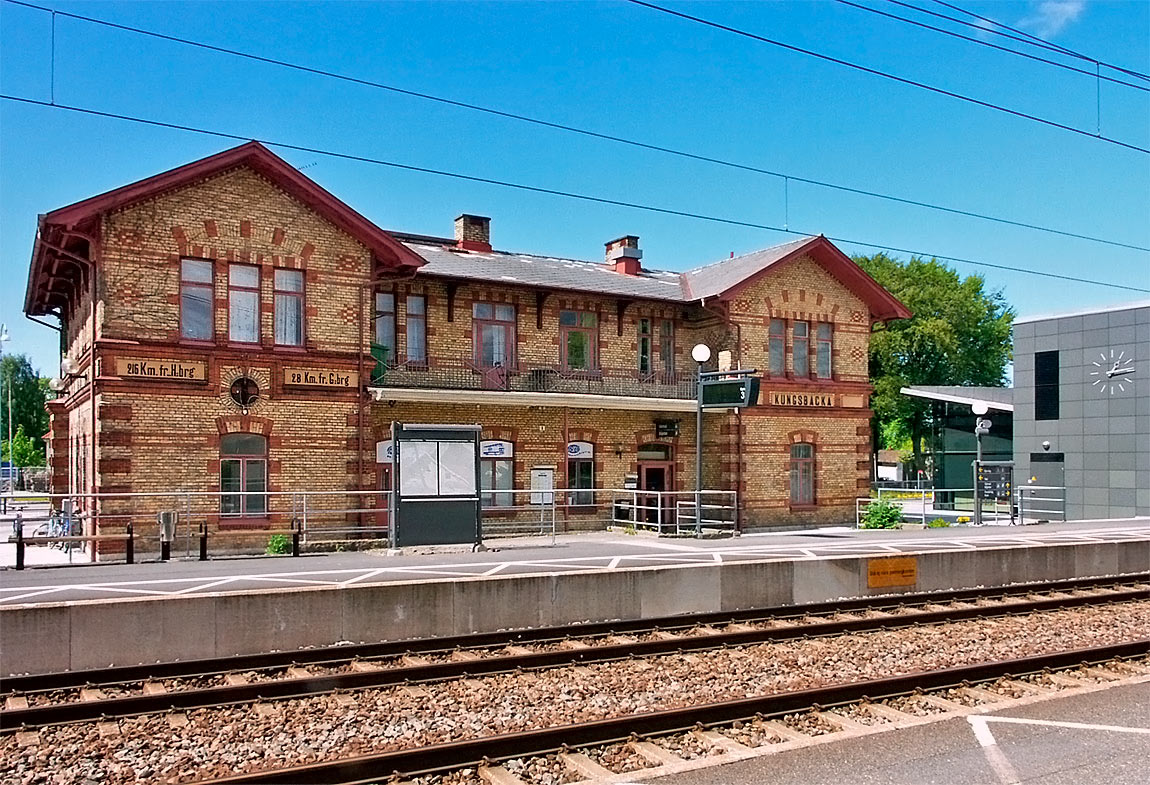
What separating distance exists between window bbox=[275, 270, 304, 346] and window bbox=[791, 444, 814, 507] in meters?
14.2

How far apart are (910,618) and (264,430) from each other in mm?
13179

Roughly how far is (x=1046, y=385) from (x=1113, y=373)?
3175 mm

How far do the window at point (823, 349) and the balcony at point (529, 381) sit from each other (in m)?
4.14

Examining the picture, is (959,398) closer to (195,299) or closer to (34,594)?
(195,299)

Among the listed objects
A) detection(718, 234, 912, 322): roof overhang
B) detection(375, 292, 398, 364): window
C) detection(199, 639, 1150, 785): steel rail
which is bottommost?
detection(199, 639, 1150, 785): steel rail

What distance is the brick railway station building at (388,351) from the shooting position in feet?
61.9

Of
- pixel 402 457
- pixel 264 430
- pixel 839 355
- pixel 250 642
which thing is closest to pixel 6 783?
pixel 250 642

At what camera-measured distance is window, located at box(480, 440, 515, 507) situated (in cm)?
2311

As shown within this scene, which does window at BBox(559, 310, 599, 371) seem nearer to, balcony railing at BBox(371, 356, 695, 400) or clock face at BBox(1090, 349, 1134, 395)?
balcony railing at BBox(371, 356, 695, 400)

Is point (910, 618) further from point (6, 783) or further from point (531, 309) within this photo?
point (531, 309)

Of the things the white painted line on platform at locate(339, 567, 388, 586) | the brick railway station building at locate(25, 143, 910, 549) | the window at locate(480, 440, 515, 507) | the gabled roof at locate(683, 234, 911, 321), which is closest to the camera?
the white painted line on platform at locate(339, 567, 388, 586)

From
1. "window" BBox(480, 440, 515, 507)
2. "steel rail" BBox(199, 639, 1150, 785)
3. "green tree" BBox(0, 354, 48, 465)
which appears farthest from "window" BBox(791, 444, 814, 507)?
"green tree" BBox(0, 354, 48, 465)

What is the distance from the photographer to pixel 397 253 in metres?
21.1

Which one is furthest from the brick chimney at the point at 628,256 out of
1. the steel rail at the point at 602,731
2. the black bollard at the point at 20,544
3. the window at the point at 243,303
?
the steel rail at the point at 602,731
